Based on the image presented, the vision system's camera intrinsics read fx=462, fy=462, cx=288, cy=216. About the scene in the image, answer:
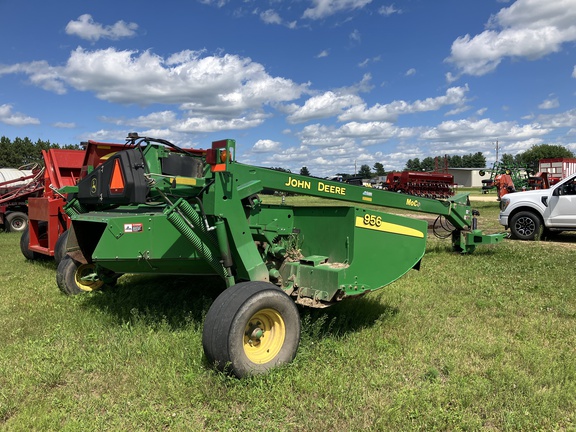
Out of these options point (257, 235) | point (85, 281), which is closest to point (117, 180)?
point (257, 235)

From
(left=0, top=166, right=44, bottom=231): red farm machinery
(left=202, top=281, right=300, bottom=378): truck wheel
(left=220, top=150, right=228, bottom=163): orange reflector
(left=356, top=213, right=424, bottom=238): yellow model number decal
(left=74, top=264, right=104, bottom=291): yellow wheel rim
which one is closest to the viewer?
(left=202, top=281, right=300, bottom=378): truck wheel

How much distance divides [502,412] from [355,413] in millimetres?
999

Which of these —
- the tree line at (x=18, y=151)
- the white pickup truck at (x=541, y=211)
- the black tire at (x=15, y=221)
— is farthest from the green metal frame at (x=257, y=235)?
the tree line at (x=18, y=151)

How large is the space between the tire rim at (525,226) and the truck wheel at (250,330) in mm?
9483

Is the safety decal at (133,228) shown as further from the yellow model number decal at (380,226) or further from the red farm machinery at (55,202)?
the red farm machinery at (55,202)

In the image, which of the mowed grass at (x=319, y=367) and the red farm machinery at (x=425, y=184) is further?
the red farm machinery at (x=425, y=184)

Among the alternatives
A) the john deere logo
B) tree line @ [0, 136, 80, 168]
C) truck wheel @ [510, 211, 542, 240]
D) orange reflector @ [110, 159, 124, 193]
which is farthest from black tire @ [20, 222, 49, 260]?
tree line @ [0, 136, 80, 168]

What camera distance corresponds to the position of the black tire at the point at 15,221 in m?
16.4

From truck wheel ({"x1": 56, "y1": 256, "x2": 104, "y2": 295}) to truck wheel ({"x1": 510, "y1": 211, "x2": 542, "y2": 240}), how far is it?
9676 mm

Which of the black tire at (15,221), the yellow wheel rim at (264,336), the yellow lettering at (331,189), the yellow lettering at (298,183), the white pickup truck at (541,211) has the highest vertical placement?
the yellow lettering at (298,183)

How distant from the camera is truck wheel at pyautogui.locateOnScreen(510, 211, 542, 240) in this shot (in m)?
11.1

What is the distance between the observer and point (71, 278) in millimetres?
6312

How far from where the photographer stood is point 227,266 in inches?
153

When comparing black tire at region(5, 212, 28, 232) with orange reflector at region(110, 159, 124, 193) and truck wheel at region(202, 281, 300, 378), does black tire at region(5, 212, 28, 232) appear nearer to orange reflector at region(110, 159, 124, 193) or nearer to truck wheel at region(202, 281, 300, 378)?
orange reflector at region(110, 159, 124, 193)
